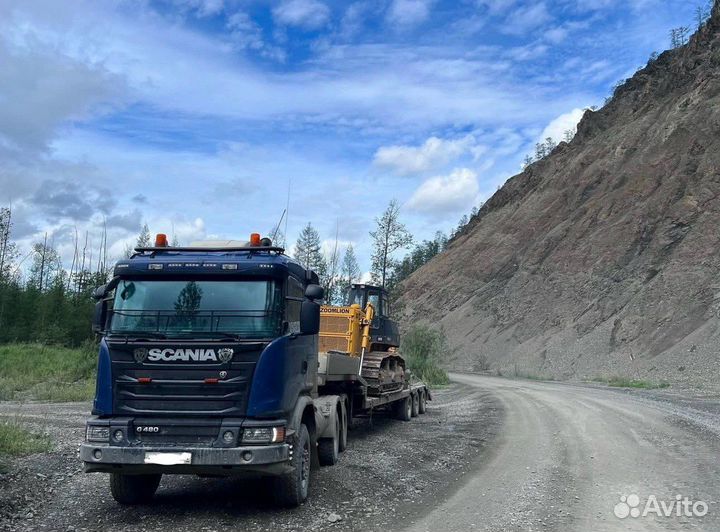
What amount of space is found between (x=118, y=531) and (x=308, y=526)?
194cm

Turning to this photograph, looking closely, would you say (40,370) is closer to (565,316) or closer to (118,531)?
(118,531)

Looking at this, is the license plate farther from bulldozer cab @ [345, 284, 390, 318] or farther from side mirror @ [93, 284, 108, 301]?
bulldozer cab @ [345, 284, 390, 318]

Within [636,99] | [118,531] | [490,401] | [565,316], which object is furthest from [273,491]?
[636,99]

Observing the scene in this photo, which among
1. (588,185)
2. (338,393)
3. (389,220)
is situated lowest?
(338,393)

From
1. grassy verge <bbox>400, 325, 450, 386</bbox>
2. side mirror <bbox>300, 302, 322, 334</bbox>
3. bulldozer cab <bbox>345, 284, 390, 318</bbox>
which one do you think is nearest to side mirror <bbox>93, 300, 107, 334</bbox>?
side mirror <bbox>300, 302, 322, 334</bbox>

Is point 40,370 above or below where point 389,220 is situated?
below

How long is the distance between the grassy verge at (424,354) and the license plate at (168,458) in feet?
90.1

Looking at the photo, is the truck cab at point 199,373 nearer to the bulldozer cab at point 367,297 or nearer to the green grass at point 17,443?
the green grass at point 17,443

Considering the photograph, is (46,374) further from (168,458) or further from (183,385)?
(168,458)

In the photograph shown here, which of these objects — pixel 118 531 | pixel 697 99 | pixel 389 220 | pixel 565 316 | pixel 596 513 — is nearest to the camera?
pixel 118 531

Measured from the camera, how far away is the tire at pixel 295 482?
25.2 ft

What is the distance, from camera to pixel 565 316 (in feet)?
160

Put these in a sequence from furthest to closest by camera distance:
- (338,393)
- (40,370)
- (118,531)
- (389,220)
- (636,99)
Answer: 1. (636,99)
2. (389,220)
3. (40,370)
4. (338,393)
5. (118,531)

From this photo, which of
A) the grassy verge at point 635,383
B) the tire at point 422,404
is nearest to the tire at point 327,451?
the tire at point 422,404
